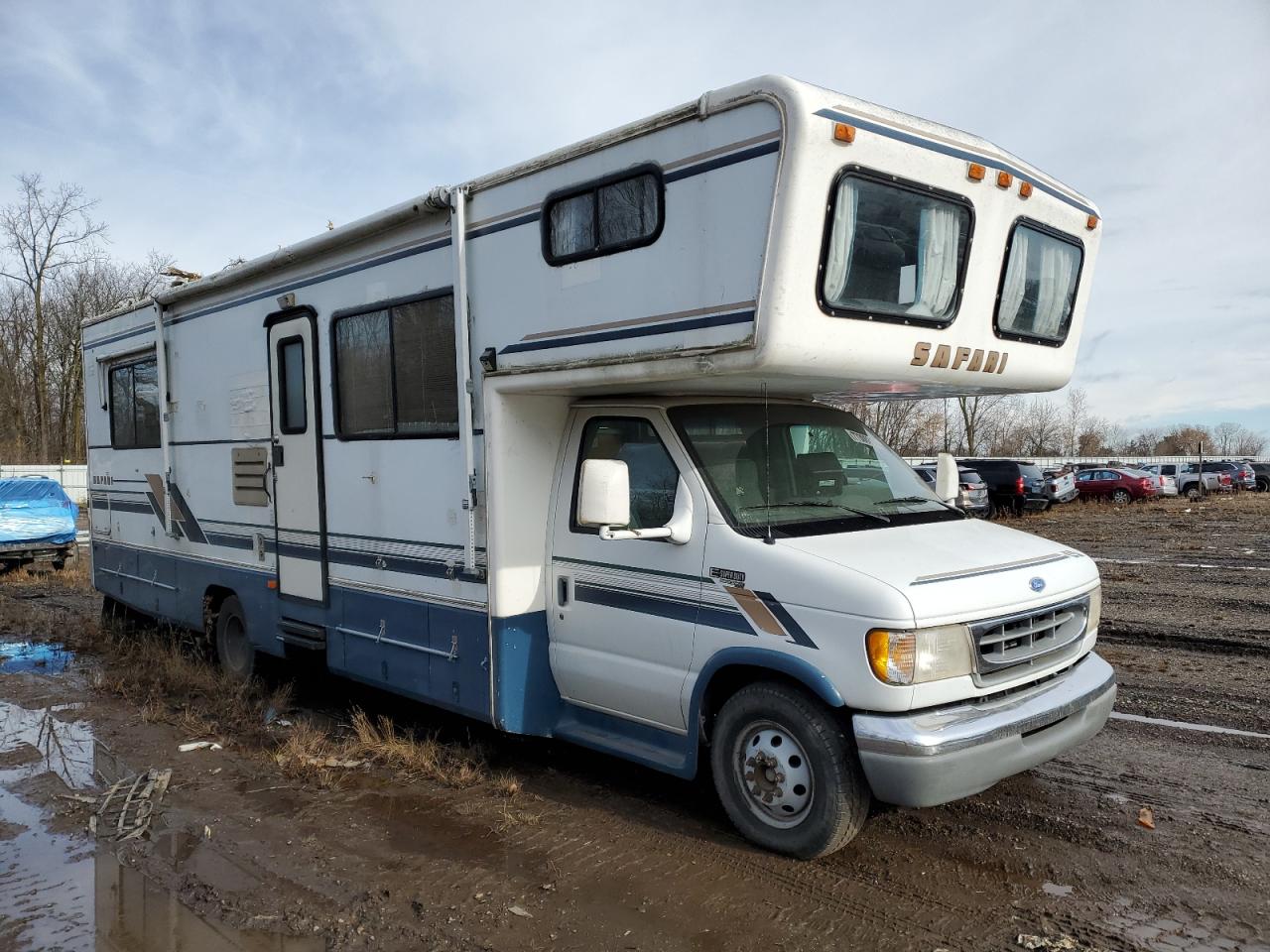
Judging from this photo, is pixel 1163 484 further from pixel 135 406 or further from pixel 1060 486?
pixel 135 406

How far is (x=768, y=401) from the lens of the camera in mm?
5422

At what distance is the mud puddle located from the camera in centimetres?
397

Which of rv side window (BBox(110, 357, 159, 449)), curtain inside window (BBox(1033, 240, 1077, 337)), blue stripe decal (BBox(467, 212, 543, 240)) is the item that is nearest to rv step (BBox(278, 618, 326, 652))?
rv side window (BBox(110, 357, 159, 449))

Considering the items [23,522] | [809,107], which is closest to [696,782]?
[809,107]

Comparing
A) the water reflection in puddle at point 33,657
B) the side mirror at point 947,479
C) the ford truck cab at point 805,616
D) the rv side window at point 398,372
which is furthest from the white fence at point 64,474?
the side mirror at point 947,479

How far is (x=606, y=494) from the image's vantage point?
4559mm

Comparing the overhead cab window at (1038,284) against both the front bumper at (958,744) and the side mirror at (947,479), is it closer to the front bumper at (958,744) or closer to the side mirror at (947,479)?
the side mirror at (947,479)

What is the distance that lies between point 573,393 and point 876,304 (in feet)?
5.85

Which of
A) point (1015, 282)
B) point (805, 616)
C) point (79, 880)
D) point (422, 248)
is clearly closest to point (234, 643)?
point (79, 880)

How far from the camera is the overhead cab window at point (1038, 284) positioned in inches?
205

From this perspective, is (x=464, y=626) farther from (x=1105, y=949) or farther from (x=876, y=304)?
(x=1105, y=949)

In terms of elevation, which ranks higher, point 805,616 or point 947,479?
point 947,479

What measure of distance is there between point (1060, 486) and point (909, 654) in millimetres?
26825

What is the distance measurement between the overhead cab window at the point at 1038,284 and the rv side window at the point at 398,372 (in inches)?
122
